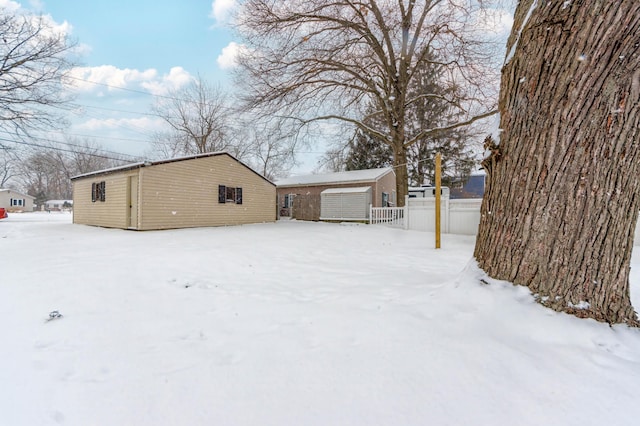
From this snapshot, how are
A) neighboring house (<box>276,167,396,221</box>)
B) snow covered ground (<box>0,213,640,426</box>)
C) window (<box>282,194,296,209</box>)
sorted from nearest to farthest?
snow covered ground (<box>0,213,640,426</box>) → neighboring house (<box>276,167,396,221</box>) → window (<box>282,194,296,209</box>)

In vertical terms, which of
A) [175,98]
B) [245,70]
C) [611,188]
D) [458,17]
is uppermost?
[175,98]

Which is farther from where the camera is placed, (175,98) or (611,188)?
(175,98)

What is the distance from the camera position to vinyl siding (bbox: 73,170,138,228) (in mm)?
10391

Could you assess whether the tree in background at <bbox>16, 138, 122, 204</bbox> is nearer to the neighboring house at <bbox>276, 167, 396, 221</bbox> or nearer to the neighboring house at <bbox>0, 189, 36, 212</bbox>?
the neighboring house at <bbox>0, 189, 36, 212</bbox>

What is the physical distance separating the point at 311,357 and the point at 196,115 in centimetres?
2618

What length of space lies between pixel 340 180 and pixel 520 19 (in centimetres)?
1406

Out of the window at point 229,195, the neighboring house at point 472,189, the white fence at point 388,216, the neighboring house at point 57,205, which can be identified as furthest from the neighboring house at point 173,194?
the neighboring house at point 57,205

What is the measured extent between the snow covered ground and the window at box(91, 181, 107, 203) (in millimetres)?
9819

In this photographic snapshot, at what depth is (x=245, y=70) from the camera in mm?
11523

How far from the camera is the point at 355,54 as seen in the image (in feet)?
40.6

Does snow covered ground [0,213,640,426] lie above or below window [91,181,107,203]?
below

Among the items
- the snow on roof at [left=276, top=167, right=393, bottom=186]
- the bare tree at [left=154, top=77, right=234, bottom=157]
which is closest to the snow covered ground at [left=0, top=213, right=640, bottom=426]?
the snow on roof at [left=276, top=167, right=393, bottom=186]

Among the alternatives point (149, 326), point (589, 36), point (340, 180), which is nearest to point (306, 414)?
point (149, 326)

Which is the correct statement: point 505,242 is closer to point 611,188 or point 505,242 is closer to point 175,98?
point 611,188
